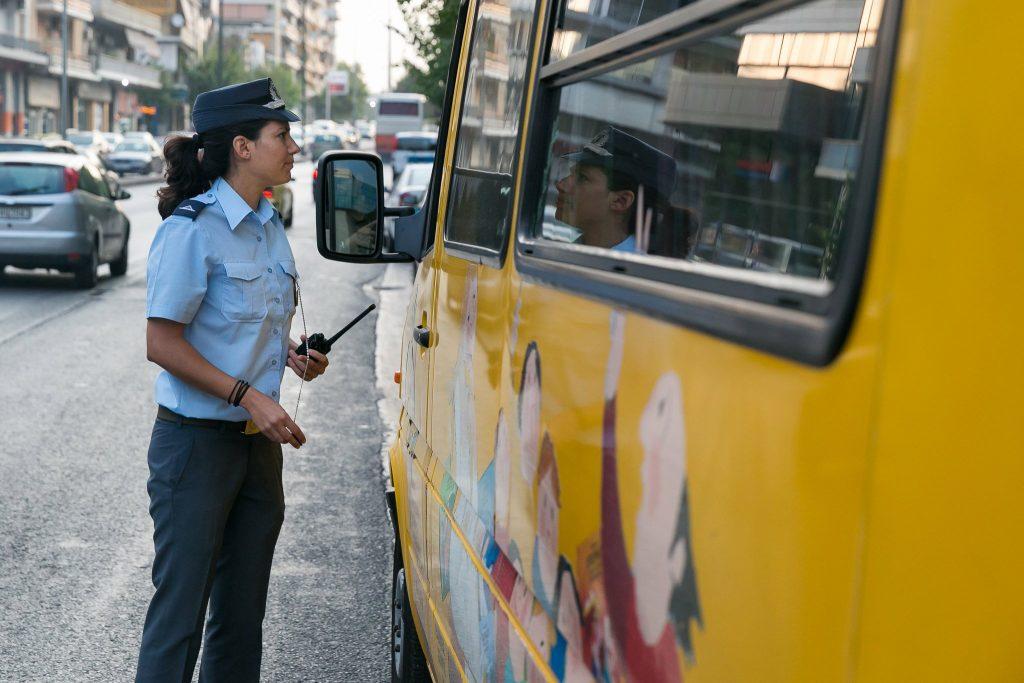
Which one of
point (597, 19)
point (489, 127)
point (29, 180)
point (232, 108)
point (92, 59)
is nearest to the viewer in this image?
point (597, 19)

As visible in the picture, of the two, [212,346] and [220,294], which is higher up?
[220,294]

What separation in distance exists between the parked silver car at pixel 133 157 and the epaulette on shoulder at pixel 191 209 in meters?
49.0

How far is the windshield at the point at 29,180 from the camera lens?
51.5 feet

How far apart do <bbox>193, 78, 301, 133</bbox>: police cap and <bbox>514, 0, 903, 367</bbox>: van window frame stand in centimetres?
129

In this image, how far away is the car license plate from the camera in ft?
51.0

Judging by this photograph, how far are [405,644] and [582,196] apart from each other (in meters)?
2.02

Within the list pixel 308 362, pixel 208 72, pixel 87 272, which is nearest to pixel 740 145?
pixel 308 362

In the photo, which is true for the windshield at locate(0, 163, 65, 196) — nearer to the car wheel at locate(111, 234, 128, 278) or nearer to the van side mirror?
the car wheel at locate(111, 234, 128, 278)

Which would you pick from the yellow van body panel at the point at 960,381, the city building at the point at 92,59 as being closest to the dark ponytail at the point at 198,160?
the yellow van body panel at the point at 960,381

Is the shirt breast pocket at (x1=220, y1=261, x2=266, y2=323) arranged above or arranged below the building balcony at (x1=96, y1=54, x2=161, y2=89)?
above

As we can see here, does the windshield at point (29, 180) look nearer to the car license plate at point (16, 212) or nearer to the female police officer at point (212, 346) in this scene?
the car license plate at point (16, 212)

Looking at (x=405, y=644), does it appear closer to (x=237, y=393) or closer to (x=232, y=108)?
(x=237, y=393)

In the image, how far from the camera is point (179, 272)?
10.6ft

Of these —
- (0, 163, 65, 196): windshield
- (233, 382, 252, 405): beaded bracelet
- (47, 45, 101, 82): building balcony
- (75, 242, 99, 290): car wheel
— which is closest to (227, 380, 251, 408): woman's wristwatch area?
(233, 382, 252, 405): beaded bracelet
